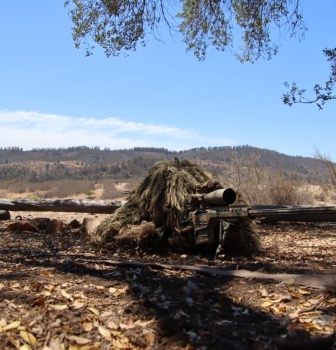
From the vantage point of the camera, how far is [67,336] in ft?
9.75

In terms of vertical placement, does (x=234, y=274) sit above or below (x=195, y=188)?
below

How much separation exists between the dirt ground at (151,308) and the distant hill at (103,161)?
30.1 metres

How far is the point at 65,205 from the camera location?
11.4 m

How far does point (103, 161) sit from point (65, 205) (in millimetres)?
48186

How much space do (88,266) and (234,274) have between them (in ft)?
5.19

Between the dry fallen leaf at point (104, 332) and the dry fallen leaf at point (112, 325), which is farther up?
the dry fallen leaf at point (112, 325)

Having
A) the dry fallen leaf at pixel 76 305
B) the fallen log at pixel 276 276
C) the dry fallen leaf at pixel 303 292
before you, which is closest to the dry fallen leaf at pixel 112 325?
the dry fallen leaf at pixel 76 305

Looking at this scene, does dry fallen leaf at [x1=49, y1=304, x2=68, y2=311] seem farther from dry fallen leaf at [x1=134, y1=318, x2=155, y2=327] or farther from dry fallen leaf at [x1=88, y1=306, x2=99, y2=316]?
dry fallen leaf at [x1=134, y1=318, x2=155, y2=327]

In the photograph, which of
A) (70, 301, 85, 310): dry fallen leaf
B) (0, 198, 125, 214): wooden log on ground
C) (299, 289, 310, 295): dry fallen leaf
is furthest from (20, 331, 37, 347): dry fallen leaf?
(0, 198, 125, 214): wooden log on ground

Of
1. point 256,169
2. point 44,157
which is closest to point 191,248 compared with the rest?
point 256,169

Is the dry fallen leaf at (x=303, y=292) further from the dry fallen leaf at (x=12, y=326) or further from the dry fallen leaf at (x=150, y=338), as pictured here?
the dry fallen leaf at (x=12, y=326)

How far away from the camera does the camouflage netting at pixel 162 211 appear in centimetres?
623

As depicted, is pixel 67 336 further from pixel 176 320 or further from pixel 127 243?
pixel 127 243

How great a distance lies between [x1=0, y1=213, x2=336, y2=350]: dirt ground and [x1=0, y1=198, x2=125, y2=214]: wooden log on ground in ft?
17.7
